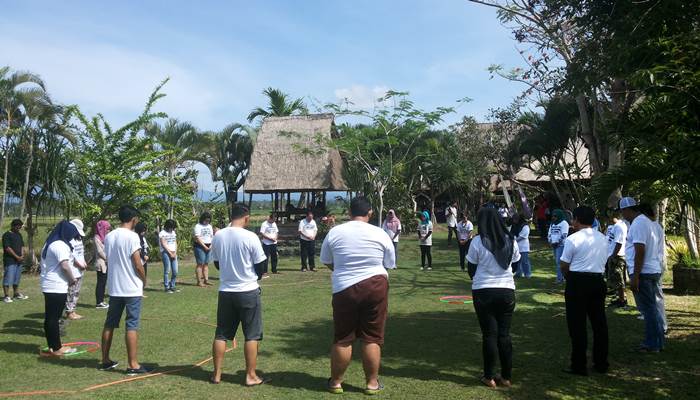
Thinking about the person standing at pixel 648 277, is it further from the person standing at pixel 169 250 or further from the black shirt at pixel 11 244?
the black shirt at pixel 11 244

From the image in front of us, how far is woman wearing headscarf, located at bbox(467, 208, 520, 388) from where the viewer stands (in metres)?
5.11

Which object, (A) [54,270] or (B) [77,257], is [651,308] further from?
(B) [77,257]

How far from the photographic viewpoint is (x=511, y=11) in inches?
452

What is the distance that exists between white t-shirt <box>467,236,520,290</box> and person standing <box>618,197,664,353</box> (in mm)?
1937

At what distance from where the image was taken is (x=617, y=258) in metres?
9.41

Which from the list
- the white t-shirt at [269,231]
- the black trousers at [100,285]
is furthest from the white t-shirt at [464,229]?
the black trousers at [100,285]

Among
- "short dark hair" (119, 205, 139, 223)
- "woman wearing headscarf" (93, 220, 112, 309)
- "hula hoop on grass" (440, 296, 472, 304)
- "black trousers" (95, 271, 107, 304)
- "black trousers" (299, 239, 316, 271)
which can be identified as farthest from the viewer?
"black trousers" (299, 239, 316, 271)

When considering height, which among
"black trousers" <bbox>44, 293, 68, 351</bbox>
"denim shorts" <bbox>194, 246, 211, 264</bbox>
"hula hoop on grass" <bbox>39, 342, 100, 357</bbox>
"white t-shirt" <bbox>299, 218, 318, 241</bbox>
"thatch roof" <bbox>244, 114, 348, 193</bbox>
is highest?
"thatch roof" <bbox>244, 114, 348, 193</bbox>

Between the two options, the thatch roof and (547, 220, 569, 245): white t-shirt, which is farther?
the thatch roof

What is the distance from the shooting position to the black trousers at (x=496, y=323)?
5102 mm

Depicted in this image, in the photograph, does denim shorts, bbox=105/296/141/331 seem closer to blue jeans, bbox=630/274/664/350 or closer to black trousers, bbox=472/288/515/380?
black trousers, bbox=472/288/515/380

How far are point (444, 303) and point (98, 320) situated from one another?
19.4ft

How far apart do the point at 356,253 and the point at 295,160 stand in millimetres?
18644

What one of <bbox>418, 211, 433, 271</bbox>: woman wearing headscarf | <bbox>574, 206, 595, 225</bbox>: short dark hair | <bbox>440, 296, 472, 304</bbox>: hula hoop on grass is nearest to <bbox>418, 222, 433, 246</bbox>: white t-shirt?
<bbox>418, 211, 433, 271</bbox>: woman wearing headscarf
